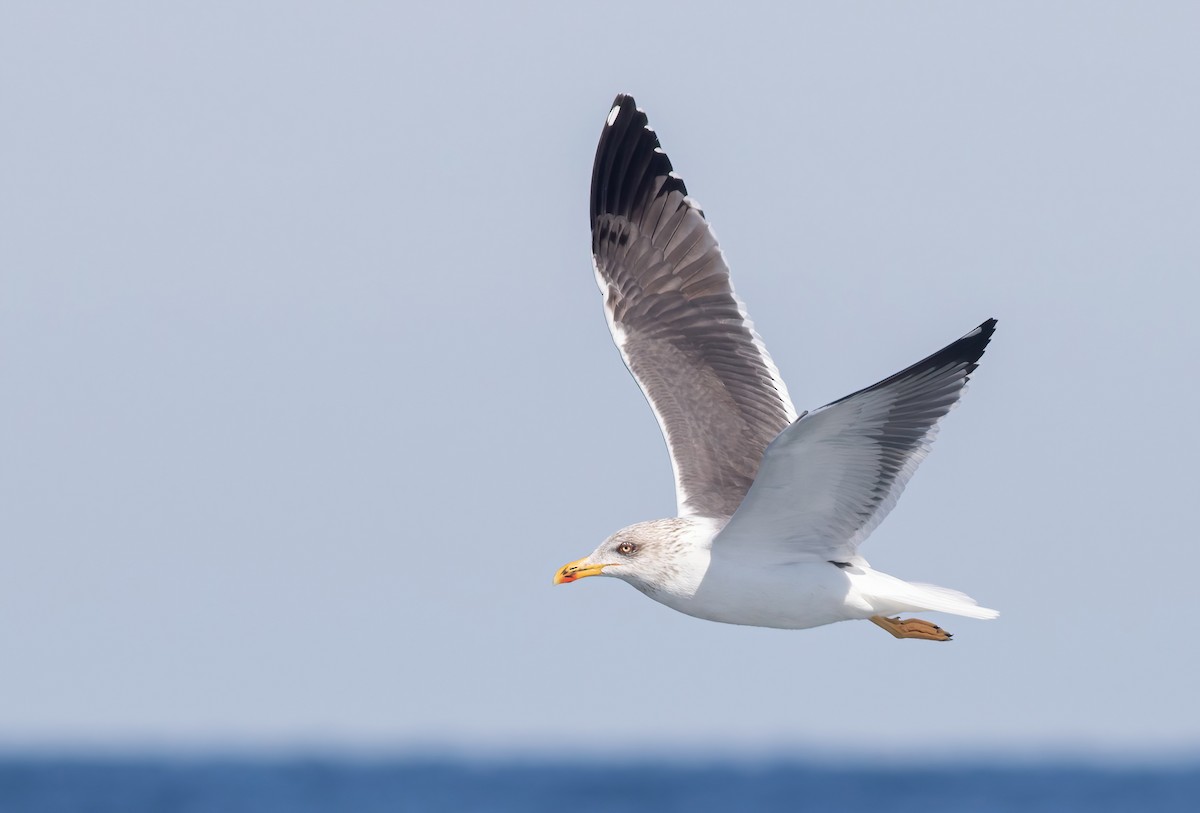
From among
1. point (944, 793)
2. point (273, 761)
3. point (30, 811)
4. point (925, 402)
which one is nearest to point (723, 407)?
point (925, 402)

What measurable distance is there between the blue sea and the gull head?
117 feet

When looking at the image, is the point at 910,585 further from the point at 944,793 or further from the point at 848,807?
the point at 944,793

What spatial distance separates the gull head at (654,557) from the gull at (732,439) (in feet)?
0.03

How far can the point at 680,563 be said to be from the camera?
13641mm

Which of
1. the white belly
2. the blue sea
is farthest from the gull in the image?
the blue sea

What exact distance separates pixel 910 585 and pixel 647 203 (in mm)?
4441

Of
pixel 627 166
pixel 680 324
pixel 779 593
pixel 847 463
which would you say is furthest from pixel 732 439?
pixel 627 166

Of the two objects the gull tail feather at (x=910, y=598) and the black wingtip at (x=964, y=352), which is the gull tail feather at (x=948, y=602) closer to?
the gull tail feather at (x=910, y=598)

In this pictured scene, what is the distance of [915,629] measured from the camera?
14422 millimetres

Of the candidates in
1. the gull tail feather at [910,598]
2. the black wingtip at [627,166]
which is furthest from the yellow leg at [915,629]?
the black wingtip at [627,166]

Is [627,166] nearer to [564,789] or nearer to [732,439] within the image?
[732,439]

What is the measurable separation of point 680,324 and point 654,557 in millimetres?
2767

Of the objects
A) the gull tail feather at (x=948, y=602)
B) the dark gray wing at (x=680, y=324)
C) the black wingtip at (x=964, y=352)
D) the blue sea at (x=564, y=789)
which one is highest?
the blue sea at (x=564, y=789)

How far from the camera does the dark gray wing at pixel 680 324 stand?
14.9 meters
